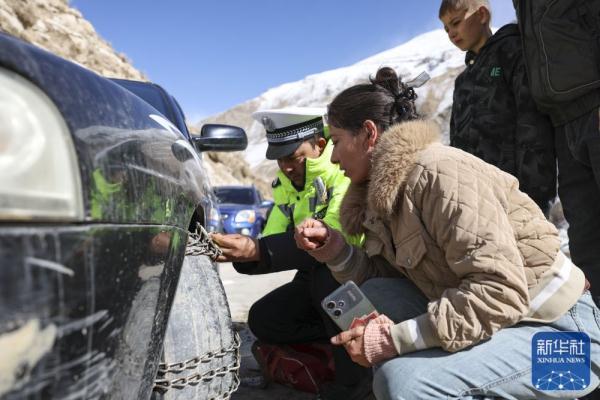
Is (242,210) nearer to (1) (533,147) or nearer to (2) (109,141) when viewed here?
(1) (533,147)

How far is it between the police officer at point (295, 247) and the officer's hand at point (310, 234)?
0.73 feet

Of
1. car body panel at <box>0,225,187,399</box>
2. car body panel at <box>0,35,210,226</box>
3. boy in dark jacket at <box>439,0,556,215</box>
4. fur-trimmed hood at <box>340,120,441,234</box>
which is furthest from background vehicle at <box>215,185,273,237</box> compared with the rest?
car body panel at <box>0,225,187,399</box>

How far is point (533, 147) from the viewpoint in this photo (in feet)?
7.91

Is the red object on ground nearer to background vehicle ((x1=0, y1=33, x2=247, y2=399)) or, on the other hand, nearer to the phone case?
the phone case

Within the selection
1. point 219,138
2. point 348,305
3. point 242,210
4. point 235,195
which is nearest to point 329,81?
point 235,195

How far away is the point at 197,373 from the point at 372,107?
1.13 metres

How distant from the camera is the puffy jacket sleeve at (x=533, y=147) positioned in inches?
94.6

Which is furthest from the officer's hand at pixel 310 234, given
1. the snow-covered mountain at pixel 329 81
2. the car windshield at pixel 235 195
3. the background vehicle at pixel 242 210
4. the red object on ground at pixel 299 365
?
the snow-covered mountain at pixel 329 81

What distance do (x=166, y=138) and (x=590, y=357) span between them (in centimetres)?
135

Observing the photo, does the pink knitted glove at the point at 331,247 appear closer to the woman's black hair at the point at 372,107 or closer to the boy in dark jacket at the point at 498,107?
the woman's black hair at the point at 372,107

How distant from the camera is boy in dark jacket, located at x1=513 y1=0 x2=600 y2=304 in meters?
2.05

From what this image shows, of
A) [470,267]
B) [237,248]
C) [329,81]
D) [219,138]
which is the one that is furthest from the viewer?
[329,81]

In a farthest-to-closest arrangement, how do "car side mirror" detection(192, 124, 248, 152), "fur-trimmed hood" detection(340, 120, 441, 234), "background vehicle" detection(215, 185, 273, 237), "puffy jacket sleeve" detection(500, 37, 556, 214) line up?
"background vehicle" detection(215, 185, 273, 237)
"car side mirror" detection(192, 124, 248, 152)
"puffy jacket sleeve" detection(500, 37, 556, 214)
"fur-trimmed hood" detection(340, 120, 441, 234)

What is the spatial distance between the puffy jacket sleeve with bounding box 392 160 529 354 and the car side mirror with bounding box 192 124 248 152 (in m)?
1.71
